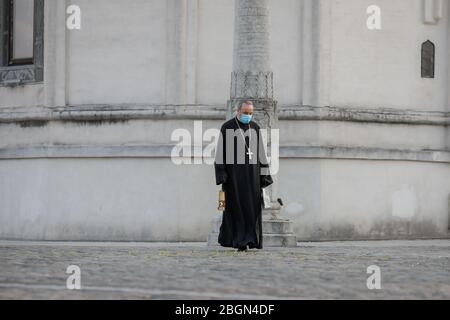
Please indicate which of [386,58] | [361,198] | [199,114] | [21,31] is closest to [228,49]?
[199,114]

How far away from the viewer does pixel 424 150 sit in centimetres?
2305

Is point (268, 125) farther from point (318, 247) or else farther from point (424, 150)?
point (424, 150)

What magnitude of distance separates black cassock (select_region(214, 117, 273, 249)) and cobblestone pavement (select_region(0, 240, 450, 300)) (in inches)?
13.0

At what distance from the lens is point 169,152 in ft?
72.4

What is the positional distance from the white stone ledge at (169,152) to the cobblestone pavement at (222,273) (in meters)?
3.74

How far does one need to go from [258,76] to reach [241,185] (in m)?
2.26

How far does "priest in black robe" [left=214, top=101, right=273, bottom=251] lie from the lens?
1686 centimetres

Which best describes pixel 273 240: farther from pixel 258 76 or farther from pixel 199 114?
pixel 199 114

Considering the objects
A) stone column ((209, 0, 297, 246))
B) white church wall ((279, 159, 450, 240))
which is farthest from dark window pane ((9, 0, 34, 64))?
stone column ((209, 0, 297, 246))

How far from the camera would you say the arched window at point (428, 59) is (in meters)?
23.4
